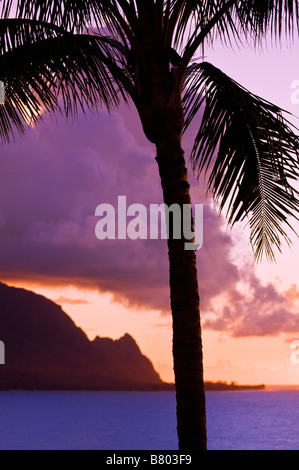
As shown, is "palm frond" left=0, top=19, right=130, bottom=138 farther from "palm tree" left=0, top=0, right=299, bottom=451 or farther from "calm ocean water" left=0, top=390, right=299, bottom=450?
"calm ocean water" left=0, top=390, right=299, bottom=450

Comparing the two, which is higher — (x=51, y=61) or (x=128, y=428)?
(x=51, y=61)

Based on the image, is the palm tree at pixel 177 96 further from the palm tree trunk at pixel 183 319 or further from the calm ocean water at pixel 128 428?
the calm ocean water at pixel 128 428

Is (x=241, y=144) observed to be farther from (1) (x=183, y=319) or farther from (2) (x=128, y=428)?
(2) (x=128, y=428)

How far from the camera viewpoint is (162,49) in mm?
Answer: 5305

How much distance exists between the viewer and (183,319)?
15.7 ft

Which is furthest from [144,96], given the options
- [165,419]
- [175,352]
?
[165,419]

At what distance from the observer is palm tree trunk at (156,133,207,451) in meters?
4.67

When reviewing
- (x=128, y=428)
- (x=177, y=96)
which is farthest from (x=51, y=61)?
(x=128, y=428)

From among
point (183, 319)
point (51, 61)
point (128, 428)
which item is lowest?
point (128, 428)

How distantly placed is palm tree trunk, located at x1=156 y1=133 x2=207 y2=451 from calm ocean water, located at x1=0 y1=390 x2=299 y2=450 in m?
82.0

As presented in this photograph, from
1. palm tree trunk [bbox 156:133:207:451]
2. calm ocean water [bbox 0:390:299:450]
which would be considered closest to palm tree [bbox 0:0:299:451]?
palm tree trunk [bbox 156:133:207:451]

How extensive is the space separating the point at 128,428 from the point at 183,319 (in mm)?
125280

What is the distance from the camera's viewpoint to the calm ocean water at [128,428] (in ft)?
322
